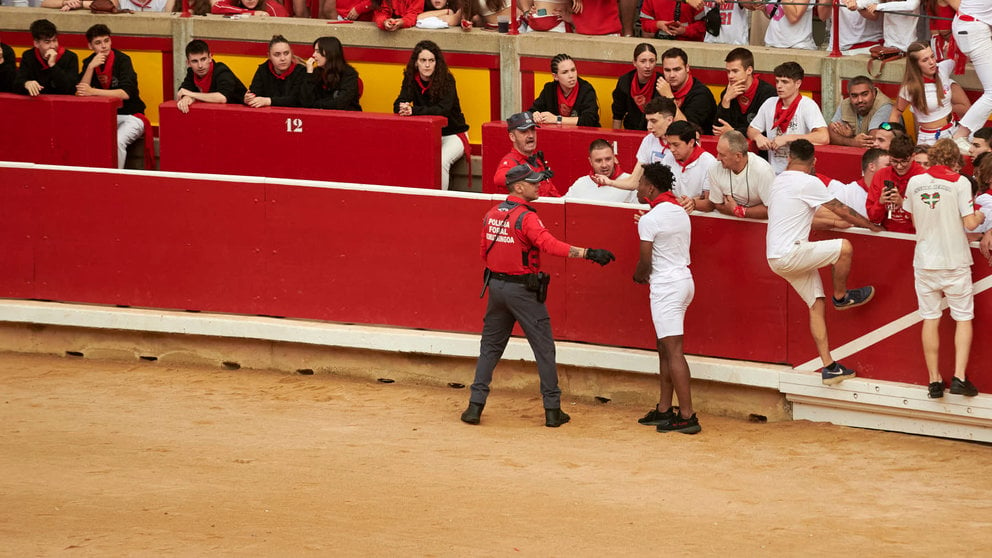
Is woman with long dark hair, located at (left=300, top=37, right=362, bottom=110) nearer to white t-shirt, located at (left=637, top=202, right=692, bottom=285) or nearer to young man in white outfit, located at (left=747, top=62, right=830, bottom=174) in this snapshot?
young man in white outfit, located at (left=747, top=62, right=830, bottom=174)

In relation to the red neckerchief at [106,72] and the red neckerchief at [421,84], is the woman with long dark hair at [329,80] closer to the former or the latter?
the red neckerchief at [421,84]

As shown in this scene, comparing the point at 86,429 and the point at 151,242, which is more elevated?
the point at 151,242

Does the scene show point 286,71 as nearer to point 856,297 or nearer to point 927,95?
point 927,95

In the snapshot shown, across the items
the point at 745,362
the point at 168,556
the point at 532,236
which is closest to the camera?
the point at 168,556

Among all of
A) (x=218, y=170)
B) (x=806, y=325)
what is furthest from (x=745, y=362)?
(x=218, y=170)

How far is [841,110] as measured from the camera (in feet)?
43.0

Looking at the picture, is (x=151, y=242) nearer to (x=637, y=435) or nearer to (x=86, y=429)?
(x=86, y=429)

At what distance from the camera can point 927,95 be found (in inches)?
490

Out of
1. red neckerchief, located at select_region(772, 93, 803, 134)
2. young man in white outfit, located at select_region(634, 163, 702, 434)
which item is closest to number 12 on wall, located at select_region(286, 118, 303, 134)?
young man in white outfit, located at select_region(634, 163, 702, 434)

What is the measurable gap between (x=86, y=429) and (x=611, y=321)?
4161 mm

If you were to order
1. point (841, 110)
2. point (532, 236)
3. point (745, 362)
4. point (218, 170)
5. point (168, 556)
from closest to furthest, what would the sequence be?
point (168, 556), point (532, 236), point (745, 362), point (841, 110), point (218, 170)

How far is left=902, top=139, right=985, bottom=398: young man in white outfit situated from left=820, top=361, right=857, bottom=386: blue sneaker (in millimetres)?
658

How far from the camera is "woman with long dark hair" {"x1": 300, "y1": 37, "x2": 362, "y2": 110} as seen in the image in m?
14.6

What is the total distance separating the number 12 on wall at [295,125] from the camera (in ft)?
48.1
